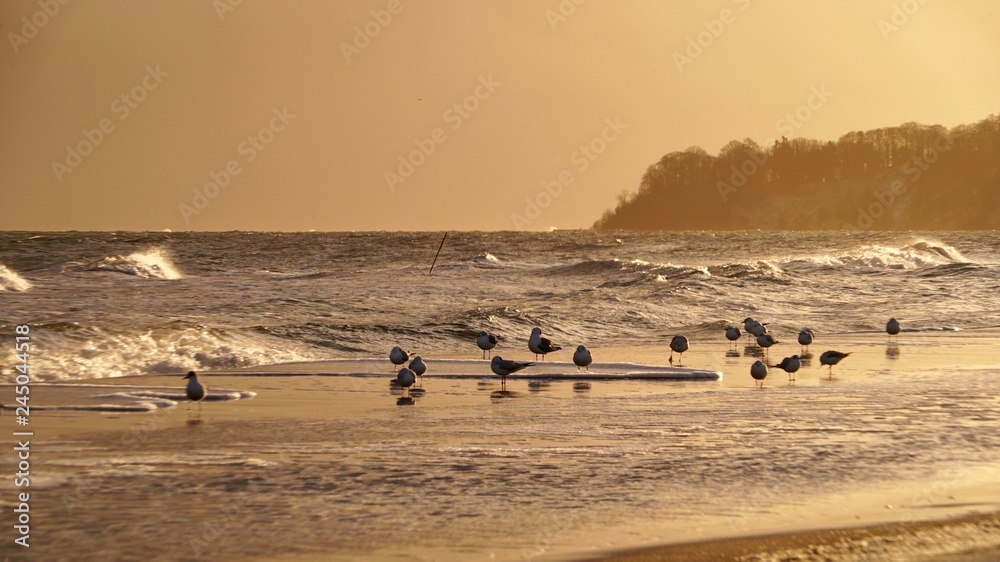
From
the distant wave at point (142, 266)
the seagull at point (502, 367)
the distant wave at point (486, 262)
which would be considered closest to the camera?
the seagull at point (502, 367)

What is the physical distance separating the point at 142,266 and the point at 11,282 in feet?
33.3

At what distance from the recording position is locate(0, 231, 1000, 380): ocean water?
16.2m

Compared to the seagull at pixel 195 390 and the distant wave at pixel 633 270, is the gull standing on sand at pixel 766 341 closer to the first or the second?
the seagull at pixel 195 390

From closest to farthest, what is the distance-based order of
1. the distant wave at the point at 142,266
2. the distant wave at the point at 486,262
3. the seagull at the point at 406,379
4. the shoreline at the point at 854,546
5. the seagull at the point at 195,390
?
the shoreline at the point at 854,546, the seagull at the point at 195,390, the seagull at the point at 406,379, the distant wave at the point at 142,266, the distant wave at the point at 486,262

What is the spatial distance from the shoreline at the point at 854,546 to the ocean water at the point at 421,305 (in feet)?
33.5

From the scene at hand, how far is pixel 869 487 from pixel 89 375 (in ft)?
33.9

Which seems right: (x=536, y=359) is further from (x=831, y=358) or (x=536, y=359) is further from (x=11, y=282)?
(x=11, y=282)

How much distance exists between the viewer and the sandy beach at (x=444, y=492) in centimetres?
556

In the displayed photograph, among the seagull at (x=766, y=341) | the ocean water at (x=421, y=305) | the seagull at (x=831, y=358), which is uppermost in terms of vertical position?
the ocean water at (x=421, y=305)

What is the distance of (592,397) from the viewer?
11.5 metres

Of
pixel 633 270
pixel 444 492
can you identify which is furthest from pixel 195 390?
pixel 633 270

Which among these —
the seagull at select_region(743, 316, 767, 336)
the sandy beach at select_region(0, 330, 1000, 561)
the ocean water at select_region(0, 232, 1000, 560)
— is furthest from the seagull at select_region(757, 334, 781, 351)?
the sandy beach at select_region(0, 330, 1000, 561)

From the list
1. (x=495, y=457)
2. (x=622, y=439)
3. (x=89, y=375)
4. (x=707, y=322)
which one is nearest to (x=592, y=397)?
(x=622, y=439)

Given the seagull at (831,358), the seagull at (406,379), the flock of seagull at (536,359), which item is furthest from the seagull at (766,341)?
the seagull at (406,379)
